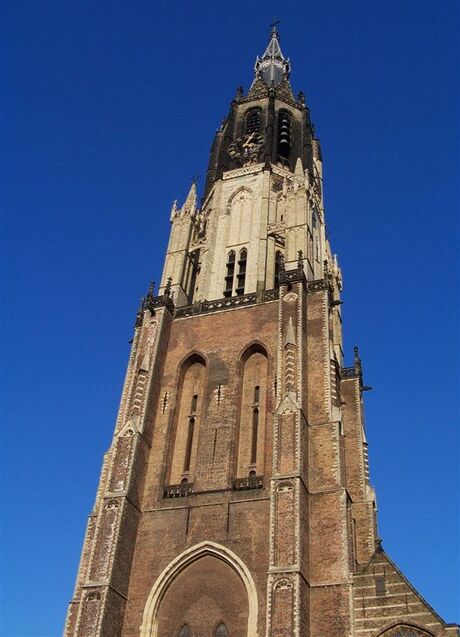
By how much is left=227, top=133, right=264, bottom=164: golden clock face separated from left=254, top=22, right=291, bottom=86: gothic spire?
8598 millimetres

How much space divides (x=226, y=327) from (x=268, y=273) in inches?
174

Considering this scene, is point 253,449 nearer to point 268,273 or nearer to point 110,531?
point 110,531

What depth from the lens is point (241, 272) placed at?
3250cm

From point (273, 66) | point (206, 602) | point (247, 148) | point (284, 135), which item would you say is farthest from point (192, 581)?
point (273, 66)

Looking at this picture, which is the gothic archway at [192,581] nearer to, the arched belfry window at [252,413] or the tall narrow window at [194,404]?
the arched belfry window at [252,413]

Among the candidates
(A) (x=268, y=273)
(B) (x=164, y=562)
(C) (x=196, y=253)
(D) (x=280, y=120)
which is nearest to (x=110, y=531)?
(B) (x=164, y=562)

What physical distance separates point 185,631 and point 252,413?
7864 mm

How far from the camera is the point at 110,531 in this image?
2231 cm

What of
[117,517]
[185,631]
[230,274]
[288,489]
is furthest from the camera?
[230,274]

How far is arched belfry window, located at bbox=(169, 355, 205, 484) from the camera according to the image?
25.1 meters

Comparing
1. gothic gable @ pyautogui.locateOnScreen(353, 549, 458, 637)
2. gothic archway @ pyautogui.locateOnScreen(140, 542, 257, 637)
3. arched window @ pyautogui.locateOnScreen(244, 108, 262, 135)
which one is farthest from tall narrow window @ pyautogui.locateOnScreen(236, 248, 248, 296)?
gothic gable @ pyautogui.locateOnScreen(353, 549, 458, 637)

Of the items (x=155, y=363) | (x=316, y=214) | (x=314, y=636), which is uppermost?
(x=316, y=214)

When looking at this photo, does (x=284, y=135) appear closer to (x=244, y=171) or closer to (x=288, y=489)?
(x=244, y=171)

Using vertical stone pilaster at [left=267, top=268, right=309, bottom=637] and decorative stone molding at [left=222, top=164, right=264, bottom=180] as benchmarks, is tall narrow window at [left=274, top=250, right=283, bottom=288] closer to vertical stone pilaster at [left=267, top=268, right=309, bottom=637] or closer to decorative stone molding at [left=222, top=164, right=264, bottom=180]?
vertical stone pilaster at [left=267, top=268, right=309, bottom=637]
